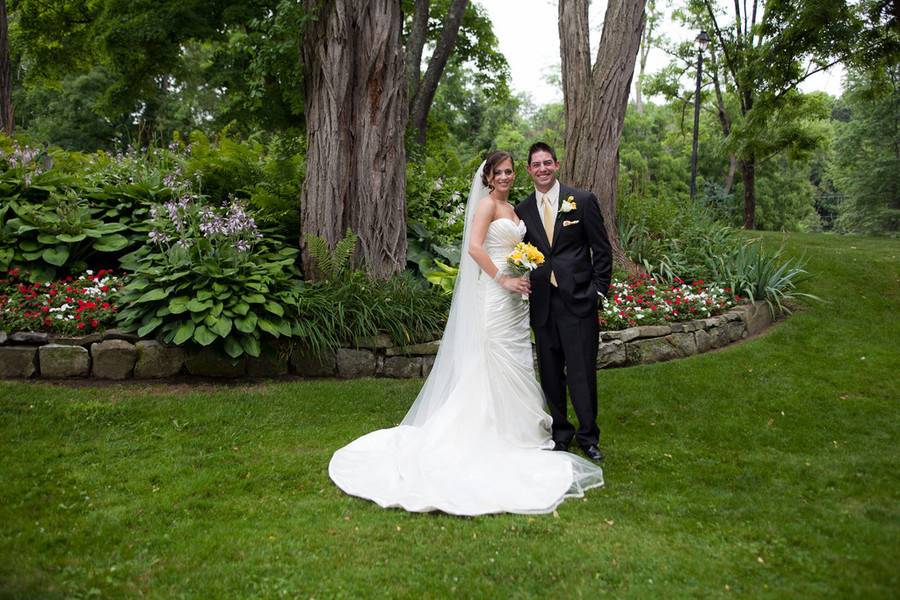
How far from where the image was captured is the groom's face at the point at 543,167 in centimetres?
478

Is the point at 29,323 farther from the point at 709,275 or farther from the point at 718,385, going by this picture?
the point at 709,275

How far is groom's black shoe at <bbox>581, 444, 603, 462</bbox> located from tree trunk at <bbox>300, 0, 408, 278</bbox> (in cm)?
345

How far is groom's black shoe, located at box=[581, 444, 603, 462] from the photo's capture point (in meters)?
4.82

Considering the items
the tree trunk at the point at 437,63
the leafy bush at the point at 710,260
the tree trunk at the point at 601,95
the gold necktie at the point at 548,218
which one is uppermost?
the tree trunk at the point at 437,63

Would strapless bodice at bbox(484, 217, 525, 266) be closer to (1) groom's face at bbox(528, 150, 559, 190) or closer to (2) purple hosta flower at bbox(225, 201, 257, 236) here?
(1) groom's face at bbox(528, 150, 559, 190)

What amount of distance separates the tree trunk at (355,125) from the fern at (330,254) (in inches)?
9.9

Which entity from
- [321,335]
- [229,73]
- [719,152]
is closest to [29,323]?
[321,335]

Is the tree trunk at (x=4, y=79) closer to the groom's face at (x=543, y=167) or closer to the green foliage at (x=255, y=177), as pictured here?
the green foliage at (x=255, y=177)

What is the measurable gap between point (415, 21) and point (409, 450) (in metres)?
11.4

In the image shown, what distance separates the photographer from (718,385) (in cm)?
658

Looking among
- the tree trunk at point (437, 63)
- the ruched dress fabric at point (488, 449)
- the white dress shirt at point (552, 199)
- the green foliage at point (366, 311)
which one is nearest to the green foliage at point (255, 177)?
the green foliage at point (366, 311)

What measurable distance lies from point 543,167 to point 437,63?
10.00 meters

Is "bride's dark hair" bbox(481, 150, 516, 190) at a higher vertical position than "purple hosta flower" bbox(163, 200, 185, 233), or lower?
higher

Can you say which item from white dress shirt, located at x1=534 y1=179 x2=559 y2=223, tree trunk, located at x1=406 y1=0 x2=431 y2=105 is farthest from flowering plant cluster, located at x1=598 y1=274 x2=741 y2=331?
tree trunk, located at x1=406 y1=0 x2=431 y2=105
